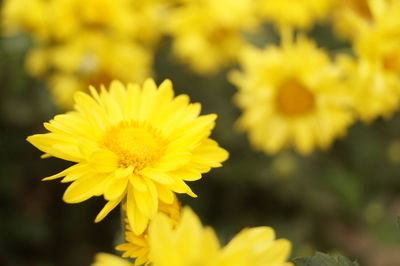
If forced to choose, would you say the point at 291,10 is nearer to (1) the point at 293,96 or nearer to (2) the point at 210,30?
(2) the point at 210,30

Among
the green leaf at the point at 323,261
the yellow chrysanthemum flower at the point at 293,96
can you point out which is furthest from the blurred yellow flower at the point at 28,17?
the green leaf at the point at 323,261

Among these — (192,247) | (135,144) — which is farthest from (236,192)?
(192,247)

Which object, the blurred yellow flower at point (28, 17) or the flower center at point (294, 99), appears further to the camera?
the blurred yellow flower at point (28, 17)

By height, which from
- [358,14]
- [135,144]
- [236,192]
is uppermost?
[358,14]

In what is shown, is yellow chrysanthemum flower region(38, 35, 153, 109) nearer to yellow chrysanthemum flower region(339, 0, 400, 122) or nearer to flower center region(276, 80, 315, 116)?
flower center region(276, 80, 315, 116)

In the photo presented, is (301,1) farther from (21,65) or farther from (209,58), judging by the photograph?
(21,65)

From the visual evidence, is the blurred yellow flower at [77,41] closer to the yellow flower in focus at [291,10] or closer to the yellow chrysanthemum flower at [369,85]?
the yellow flower in focus at [291,10]

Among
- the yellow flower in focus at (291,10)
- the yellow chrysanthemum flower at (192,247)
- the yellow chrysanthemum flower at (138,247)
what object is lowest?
the yellow chrysanthemum flower at (192,247)
